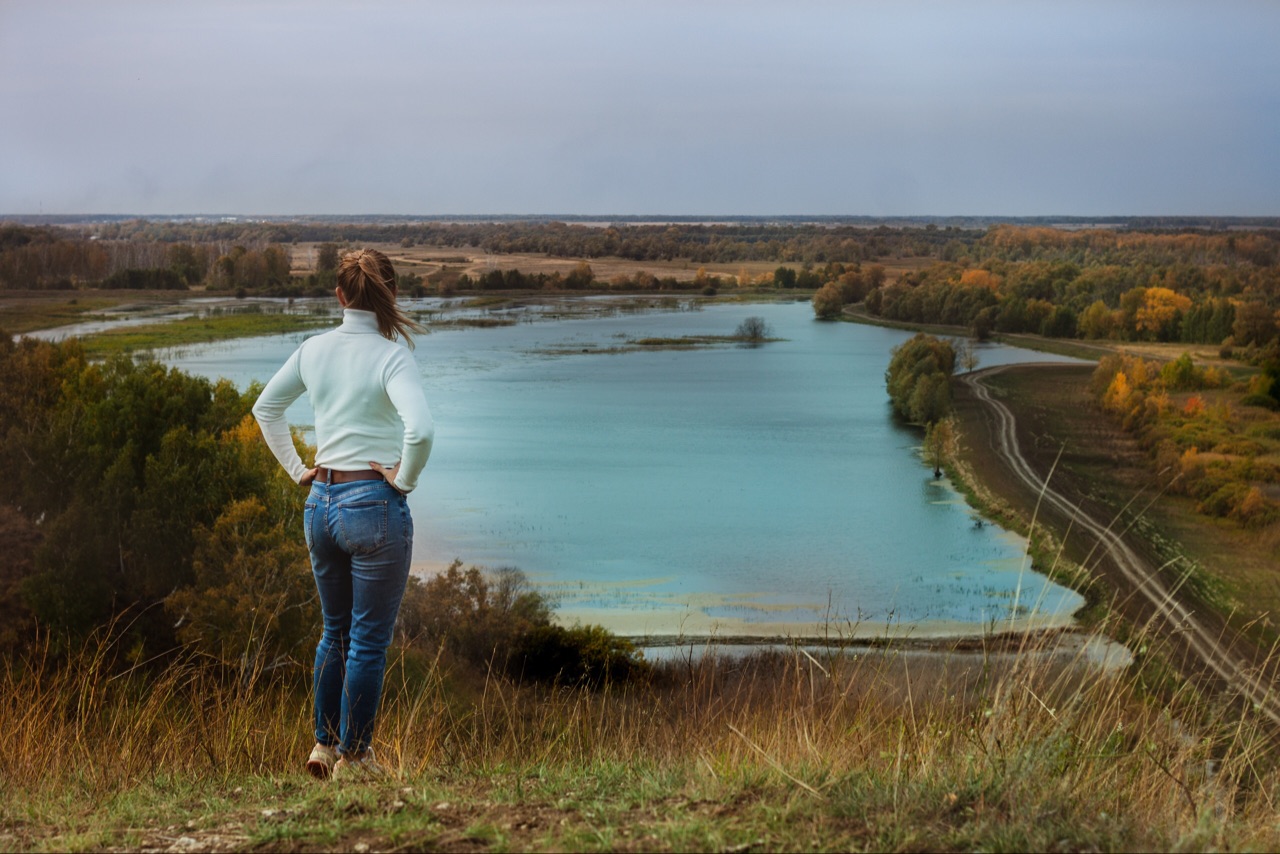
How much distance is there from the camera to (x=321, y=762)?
2.31 meters

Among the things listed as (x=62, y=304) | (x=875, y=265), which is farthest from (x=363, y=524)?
(x=875, y=265)

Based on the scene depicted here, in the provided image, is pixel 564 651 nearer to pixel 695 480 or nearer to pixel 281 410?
pixel 695 480

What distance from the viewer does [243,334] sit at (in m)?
→ 20.2

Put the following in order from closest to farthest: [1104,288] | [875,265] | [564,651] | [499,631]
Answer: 1. [564,651]
2. [499,631]
3. [1104,288]
4. [875,265]

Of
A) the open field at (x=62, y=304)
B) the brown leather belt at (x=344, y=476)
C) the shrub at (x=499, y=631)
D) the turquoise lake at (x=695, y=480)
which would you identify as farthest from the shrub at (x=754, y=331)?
the brown leather belt at (x=344, y=476)

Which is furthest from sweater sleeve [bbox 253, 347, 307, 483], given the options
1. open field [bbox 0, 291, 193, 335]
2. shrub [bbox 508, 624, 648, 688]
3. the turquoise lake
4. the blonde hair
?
open field [bbox 0, 291, 193, 335]

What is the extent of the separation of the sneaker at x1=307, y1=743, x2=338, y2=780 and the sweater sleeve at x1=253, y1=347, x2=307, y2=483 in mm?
565

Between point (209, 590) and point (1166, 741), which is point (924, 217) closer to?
point (209, 590)

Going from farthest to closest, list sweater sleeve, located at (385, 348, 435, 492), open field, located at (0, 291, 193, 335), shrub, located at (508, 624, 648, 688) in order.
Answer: open field, located at (0, 291, 193, 335), shrub, located at (508, 624, 648, 688), sweater sleeve, located at (385, 348, 435, 492)

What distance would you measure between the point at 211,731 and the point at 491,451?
1645cm

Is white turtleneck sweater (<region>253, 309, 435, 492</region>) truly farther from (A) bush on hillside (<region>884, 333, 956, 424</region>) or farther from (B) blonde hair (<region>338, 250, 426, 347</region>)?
(A) bush on hillside (<region>884, 333, 956, 424</region>)

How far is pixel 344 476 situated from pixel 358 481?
4 cm

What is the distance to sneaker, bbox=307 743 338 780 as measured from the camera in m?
2.30

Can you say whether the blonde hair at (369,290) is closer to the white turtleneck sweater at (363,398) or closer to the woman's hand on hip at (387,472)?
the white turtleneck sweater at (363,398)
